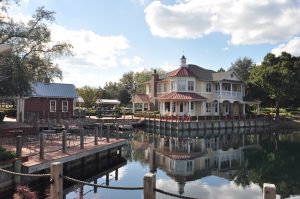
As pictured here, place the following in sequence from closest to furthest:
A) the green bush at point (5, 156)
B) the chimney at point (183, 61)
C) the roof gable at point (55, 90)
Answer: the green bush at point (5, 156) < the roof gable at point (55, 90) < the chimney at point (183, 61)

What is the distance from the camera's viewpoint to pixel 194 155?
2814 cm

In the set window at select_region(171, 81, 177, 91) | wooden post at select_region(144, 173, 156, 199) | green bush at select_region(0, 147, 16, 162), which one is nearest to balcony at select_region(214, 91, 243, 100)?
window at select_region(171, 81, 177, 91)

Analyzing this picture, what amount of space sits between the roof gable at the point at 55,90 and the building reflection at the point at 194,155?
10599 millimetres

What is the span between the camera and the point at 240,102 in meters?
57.4

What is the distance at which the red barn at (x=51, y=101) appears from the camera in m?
41.6

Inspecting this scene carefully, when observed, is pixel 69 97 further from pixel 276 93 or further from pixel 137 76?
pixel 137 76

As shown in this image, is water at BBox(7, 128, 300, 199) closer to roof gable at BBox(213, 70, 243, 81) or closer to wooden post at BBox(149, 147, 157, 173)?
wooden post at BBox(149, 147, 157, 173)

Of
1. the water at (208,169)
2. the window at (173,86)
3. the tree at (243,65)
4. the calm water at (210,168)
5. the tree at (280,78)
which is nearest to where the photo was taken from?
the water at (208,169)

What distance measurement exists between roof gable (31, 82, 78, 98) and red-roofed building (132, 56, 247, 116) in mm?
14798

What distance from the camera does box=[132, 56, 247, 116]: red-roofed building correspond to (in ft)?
174

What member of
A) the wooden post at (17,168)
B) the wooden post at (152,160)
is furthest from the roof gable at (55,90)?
the wooden post at (17,168)

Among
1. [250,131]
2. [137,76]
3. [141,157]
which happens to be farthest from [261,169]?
[137,76]

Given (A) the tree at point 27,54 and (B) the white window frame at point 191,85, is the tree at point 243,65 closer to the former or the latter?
(B) the white window frame at point 191,85

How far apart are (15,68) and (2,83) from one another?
271 centimetres
